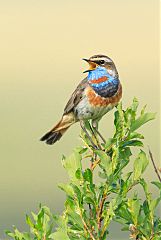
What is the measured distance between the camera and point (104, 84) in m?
4.46

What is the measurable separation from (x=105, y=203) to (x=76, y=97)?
2988mm

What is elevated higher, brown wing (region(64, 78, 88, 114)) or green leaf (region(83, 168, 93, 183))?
green leaf (region(83, 168, 93, 183))

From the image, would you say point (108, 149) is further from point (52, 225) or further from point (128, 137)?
point (52, 225)

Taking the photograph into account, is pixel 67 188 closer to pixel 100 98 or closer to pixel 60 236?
pixel 60 236

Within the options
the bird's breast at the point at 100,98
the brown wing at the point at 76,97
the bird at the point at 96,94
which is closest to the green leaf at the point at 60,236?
the bird at the point at 96,94

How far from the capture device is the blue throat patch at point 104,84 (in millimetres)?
4363

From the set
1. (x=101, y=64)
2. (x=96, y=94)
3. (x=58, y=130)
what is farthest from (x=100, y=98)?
(x=58, y=130)

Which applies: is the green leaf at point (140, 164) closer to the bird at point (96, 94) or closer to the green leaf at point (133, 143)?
the green leaf at point (133, 143)

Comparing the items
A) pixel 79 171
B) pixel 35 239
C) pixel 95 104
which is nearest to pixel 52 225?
pixel 35 239

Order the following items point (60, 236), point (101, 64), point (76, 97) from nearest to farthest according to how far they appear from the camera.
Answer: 1. point (60, 236)
2. point (101, 64)
3. point (76, 97)

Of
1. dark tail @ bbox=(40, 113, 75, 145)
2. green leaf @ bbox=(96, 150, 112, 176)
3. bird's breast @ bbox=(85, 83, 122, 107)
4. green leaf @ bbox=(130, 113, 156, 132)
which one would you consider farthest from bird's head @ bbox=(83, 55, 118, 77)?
green leaf @ bbox=(96, 150, 112, 176)

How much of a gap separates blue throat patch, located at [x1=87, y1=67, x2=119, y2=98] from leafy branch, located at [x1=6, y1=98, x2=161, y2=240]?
256 cm

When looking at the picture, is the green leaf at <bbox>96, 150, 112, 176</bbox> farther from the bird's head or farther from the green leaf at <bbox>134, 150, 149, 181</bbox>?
the bird's head

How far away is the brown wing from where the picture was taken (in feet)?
15.3
